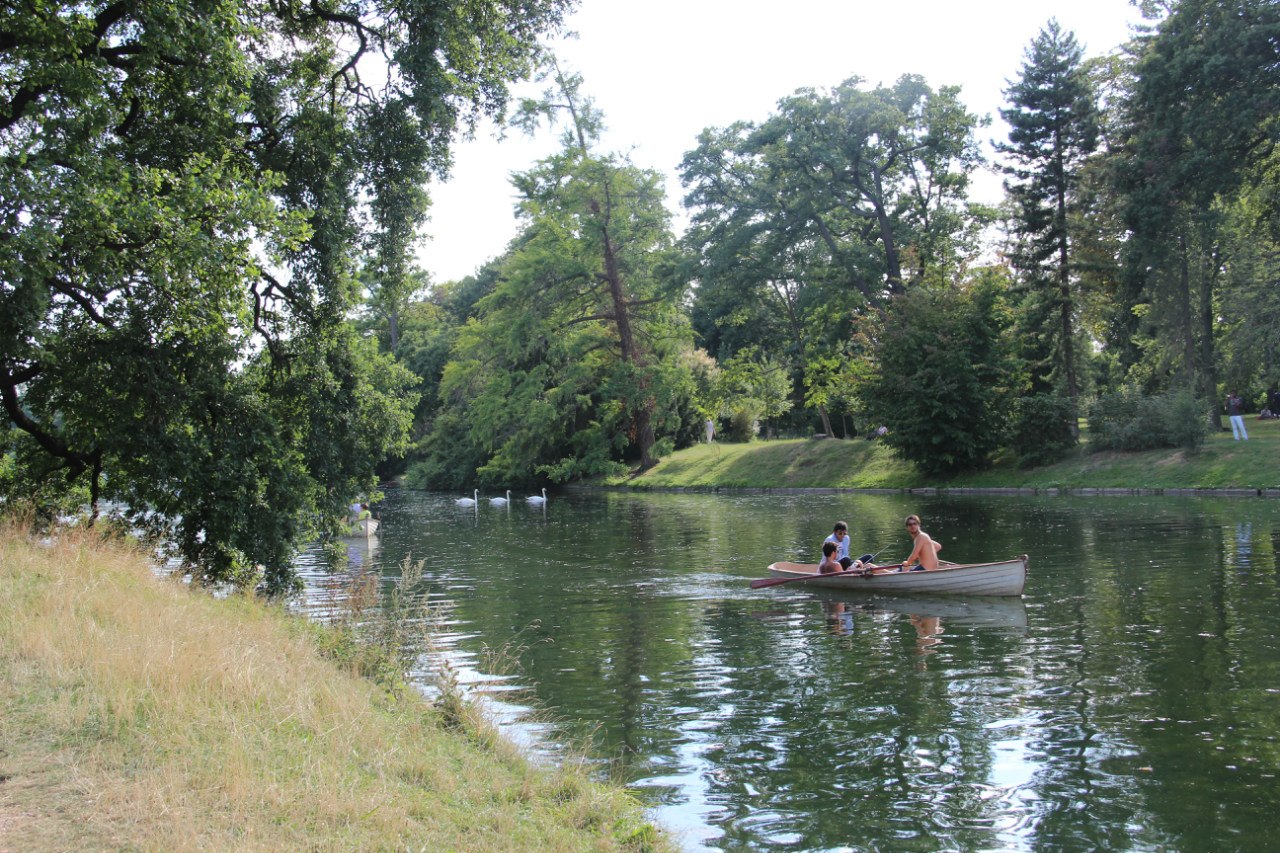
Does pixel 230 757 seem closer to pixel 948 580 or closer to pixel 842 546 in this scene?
pixel 948 580

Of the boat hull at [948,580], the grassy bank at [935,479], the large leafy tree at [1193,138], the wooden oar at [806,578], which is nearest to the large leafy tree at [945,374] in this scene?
the grassy bank at [935,479]

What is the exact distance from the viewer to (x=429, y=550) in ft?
93.6

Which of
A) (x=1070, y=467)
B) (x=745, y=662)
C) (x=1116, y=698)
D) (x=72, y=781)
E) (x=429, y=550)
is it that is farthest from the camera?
(x=1070, y=467)

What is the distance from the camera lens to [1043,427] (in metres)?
39.2

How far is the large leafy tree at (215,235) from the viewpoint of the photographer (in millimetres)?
11023

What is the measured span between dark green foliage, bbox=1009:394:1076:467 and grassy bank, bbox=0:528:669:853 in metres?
34.7

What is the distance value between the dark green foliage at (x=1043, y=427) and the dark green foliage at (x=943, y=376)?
3.37 feet

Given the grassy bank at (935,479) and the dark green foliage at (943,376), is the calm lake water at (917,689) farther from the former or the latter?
the dark green foliage at (943,376)

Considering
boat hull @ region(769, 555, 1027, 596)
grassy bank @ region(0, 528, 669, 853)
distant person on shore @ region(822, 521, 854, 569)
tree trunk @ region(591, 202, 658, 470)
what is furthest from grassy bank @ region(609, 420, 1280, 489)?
→ grassy bank @ region(0, 528, 669, 853)

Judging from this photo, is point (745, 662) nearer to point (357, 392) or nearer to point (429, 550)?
point (357, 392)

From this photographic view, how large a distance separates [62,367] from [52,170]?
3486 millimetres

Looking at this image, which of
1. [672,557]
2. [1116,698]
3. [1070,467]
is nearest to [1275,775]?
[1116,698]

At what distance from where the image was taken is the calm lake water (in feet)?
24.3

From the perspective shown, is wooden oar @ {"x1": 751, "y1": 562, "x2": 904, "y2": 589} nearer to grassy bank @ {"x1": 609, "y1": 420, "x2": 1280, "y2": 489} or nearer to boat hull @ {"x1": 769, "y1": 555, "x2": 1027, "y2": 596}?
boat hull @ {"x1": 769, "y1": 555, "x2": 1027, "y2": 596}
